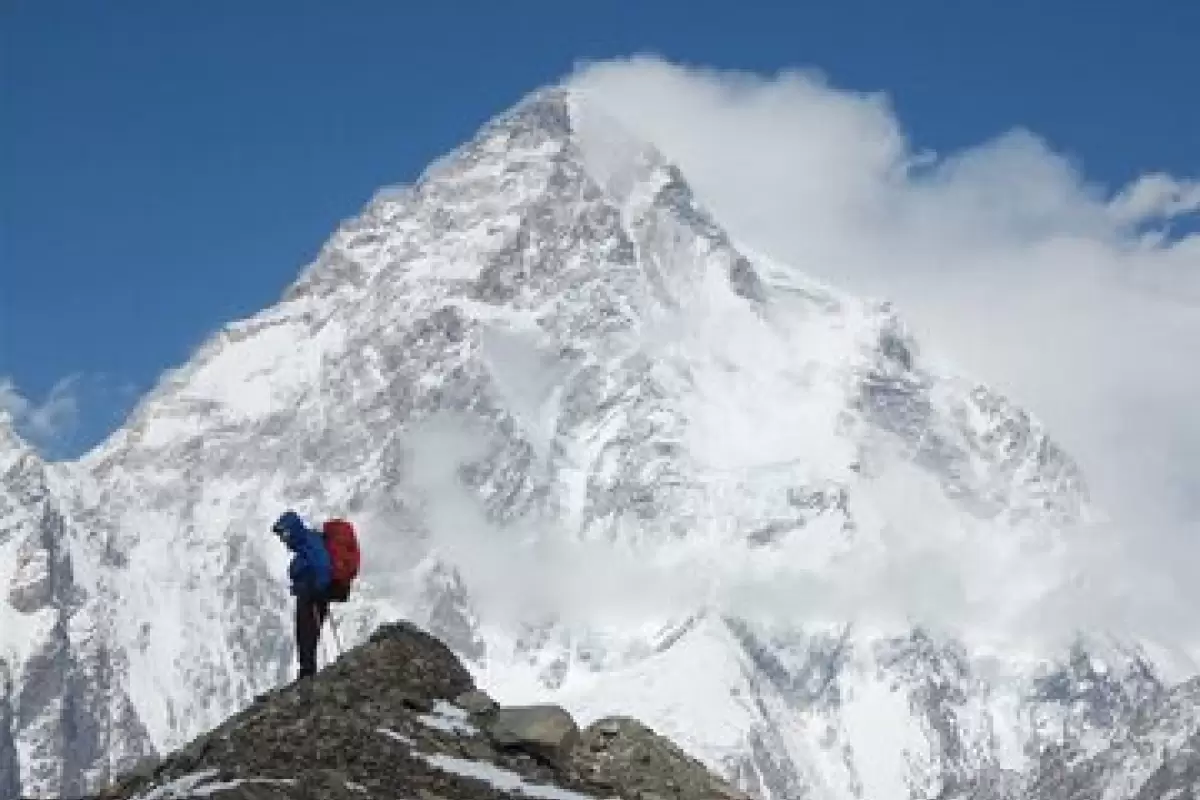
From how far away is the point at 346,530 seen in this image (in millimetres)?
45375

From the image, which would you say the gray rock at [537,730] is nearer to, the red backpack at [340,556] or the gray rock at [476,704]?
the gray rock at [476,704]

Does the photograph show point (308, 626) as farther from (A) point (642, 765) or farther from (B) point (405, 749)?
(A) point (642, 765)

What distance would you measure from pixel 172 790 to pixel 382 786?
301 centimetres

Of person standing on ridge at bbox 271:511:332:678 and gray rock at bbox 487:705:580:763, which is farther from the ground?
person standing on ridge at bbox 271:511:332:678

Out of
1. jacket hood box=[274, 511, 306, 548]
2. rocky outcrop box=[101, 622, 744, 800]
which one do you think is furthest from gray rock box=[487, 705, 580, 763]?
jacket hood box=[274, 511, 306, 548]

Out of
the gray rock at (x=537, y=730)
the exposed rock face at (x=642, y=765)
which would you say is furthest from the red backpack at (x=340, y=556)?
the exposed rock face at (x=642, y=765)

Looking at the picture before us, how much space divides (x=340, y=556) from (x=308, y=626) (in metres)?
1.29

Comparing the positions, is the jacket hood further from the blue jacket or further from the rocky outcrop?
the rocky outcrop

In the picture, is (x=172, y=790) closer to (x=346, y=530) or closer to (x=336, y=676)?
(x=336, y=676)

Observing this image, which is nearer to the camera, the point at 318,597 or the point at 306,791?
the point at 306,791

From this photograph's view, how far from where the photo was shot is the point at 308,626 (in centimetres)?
4503

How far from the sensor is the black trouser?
44.6 m

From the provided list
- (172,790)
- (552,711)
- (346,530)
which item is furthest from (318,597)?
(172,790)

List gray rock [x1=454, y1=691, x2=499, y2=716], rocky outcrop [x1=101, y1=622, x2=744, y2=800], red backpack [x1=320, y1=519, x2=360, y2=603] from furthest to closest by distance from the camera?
1. red backpack [x1=320, y1=519, x2=360, y2=603]
2. gray rock [x1=454, y1=691, x2=499, y2=716]
3. rocky outcrop [x1=101, y1=622, x2=744, y2=800]
